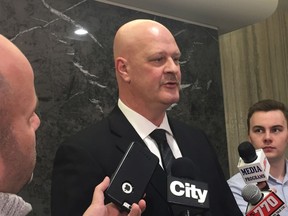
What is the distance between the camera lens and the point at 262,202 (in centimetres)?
152

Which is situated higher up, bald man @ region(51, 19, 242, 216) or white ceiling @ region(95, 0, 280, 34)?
white ceiling @ region(95, 0, 280, 34)

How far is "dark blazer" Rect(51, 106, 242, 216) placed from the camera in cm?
152

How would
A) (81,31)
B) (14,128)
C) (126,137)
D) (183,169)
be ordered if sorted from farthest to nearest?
(81,31)
(126,137)
(183,169)
(14,128)

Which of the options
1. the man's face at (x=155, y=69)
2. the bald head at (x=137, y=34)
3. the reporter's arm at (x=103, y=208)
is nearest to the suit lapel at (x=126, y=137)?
the man's face at (x=155, y=69)

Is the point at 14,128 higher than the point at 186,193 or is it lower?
higher

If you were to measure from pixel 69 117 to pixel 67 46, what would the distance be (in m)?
0.41

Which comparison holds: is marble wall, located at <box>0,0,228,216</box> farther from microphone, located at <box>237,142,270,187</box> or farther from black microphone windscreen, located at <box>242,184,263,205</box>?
black microphone windscreen, located at <box>242,184,263,205</box>

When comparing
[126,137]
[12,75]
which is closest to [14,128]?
[12,75]

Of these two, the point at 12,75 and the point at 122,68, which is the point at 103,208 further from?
the point at 122,68

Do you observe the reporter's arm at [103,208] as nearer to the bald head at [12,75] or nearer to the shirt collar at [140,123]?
the bald head at [12,75]

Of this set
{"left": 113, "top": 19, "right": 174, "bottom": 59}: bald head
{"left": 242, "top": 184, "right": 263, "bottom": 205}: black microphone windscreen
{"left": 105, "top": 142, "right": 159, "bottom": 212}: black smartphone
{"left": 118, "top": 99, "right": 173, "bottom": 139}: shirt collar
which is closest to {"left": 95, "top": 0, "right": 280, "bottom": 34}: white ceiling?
{"left": 113, "top": 19, "right": 174, "bottom": 59}: bald head

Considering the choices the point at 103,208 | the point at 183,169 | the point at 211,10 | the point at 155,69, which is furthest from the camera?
the point at 211,10

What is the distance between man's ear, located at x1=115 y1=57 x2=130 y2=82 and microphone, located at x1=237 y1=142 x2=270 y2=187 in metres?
0.53

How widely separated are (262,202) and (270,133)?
113 cm
